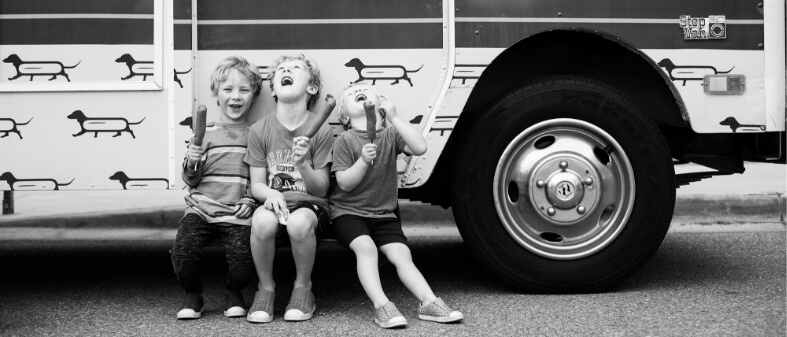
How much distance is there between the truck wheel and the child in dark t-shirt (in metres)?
0.32

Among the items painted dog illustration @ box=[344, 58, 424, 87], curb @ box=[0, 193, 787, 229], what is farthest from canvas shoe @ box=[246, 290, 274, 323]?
curb @ box=[0, 193, 787, 229]

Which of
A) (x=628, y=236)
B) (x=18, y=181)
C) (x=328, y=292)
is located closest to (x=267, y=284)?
(x=328, y=292)

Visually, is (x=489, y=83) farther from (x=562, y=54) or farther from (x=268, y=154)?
(x=268, y=154)

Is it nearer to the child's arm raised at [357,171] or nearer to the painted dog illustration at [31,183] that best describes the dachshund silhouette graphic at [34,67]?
the painted dog illustration at [31,183]

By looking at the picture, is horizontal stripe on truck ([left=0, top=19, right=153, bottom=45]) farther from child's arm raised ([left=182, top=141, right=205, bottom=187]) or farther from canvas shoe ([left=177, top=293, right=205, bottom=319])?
canvas shoe ([left=177, top=293, right=205, bottom=319])

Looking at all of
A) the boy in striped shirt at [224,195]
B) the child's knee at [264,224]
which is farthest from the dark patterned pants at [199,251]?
the child's knee at [264,224]

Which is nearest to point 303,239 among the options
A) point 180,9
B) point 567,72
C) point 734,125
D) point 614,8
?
point 180,9

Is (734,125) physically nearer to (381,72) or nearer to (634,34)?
(634,34)

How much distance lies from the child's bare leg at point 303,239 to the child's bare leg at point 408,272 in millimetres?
305

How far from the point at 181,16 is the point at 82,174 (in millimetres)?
788

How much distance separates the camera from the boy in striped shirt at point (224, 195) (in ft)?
12.0

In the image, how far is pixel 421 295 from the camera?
3.56m

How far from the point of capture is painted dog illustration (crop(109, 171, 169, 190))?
3791 millimetres

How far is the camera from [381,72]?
3830 millimetres
